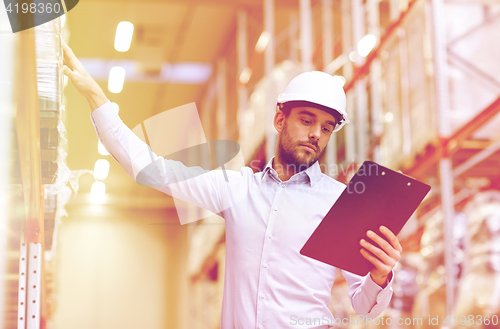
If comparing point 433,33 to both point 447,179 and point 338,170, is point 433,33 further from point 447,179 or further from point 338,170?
point 338,170

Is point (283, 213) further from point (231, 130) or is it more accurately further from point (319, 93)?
point (231, 130)

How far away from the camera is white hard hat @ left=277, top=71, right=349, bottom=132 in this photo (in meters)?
2.13

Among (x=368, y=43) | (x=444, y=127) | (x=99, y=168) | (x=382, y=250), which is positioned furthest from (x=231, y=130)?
(x=382, y=250)

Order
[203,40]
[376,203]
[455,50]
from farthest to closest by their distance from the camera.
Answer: [203,40] → [455,50] → [376,203]

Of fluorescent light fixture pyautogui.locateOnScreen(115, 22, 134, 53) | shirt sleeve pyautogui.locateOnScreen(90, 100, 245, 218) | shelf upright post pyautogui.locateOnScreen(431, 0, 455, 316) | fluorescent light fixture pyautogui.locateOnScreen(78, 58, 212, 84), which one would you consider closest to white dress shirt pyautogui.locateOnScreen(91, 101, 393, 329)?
shirt sleeve pyautogui.locateOnScreen(90, 100, 245, 218)

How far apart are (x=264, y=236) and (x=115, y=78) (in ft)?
31.6

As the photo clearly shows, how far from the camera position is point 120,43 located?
10039mm

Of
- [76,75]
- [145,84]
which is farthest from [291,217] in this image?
[145,84]

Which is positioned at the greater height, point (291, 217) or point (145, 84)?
point (145, 84)

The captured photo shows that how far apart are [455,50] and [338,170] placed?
8.54 feet

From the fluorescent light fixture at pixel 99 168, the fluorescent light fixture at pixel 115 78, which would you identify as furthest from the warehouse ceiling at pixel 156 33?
the fluorescent light fixture at pixel 99 168

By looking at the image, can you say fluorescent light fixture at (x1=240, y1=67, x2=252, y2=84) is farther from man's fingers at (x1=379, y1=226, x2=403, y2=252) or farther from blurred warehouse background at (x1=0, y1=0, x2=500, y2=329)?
man's fingers at (x1=379, y1=226, x2=403, y2=252)

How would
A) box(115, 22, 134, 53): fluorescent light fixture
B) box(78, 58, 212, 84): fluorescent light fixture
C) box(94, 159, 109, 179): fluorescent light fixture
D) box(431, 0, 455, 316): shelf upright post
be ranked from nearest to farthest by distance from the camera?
box(94, 159, 109, 179): fluorescent light fixture < box(431, 0, 455, 316): shelf upright post < box(115, 22, 134, 53): fluorescent light fixture < box(78, 58, 212, 84): fluorescent light fixture

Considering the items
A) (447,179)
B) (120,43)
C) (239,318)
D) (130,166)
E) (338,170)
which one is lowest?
(239,318)
